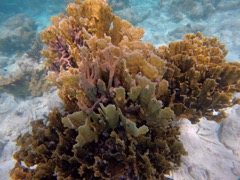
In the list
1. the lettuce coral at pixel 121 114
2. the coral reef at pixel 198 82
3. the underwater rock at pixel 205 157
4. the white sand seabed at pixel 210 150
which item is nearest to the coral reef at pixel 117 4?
the coral reef at pixel 198 82

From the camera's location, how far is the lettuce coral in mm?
1807

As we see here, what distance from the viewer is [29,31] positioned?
13.4m

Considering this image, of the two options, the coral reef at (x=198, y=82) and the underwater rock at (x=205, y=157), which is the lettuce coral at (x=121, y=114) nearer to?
the coral reef at (x=198, y=82)

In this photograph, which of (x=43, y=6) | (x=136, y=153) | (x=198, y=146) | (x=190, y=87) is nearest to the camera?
(x=136, y=153)

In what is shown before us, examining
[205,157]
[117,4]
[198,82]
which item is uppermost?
[117,4]

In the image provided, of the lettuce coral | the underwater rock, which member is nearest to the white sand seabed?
the underwater rock

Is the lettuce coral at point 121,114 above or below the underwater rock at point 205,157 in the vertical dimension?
above

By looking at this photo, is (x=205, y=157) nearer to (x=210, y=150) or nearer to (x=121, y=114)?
(x=210, y=150)

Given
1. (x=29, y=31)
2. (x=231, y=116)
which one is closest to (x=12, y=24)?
(x=29, y=31)

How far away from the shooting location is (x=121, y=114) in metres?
1.74

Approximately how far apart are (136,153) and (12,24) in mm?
19540

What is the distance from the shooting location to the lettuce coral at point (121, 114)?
181cm

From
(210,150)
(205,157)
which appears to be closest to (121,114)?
(205,157)

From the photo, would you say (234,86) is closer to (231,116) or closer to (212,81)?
(212,81)
